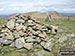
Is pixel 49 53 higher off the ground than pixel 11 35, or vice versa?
pixel 11 35

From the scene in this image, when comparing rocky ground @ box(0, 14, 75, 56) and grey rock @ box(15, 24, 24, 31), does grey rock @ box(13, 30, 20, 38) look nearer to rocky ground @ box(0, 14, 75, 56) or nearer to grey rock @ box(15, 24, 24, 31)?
rocky ground @ box(0, 14, 75, 56)

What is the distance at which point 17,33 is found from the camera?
15570mm

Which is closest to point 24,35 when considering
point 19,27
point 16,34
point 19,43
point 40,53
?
point 16,34

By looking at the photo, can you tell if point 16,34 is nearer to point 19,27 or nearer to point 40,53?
point 19,27

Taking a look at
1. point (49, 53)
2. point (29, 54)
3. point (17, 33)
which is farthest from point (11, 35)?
point (49, 53)

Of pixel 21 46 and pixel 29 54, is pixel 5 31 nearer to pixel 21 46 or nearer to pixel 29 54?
pixel 21 46

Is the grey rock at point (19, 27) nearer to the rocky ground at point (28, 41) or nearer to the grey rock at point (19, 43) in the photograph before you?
the rocky ground at point (28, 41)

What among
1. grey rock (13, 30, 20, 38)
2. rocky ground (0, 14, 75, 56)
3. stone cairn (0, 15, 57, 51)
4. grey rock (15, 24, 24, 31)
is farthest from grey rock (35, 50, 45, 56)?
grey rock (15, 24, 24, 31)

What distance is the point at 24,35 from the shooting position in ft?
51.0

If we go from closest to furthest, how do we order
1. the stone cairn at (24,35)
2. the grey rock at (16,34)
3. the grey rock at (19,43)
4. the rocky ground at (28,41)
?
1. the rocky ground at (28,41)
2. the grey rock at (19,43)
3. the stone cairn at (24,35)
4. the grey rock at (16,34)

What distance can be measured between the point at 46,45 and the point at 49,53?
1.21 m

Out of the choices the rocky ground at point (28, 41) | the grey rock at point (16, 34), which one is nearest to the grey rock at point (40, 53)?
the rocky ground at point (28, 41)

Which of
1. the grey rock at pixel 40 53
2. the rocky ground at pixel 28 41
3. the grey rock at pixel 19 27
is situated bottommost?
the grey rock at pixel 40 53

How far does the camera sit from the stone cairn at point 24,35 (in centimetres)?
1402
